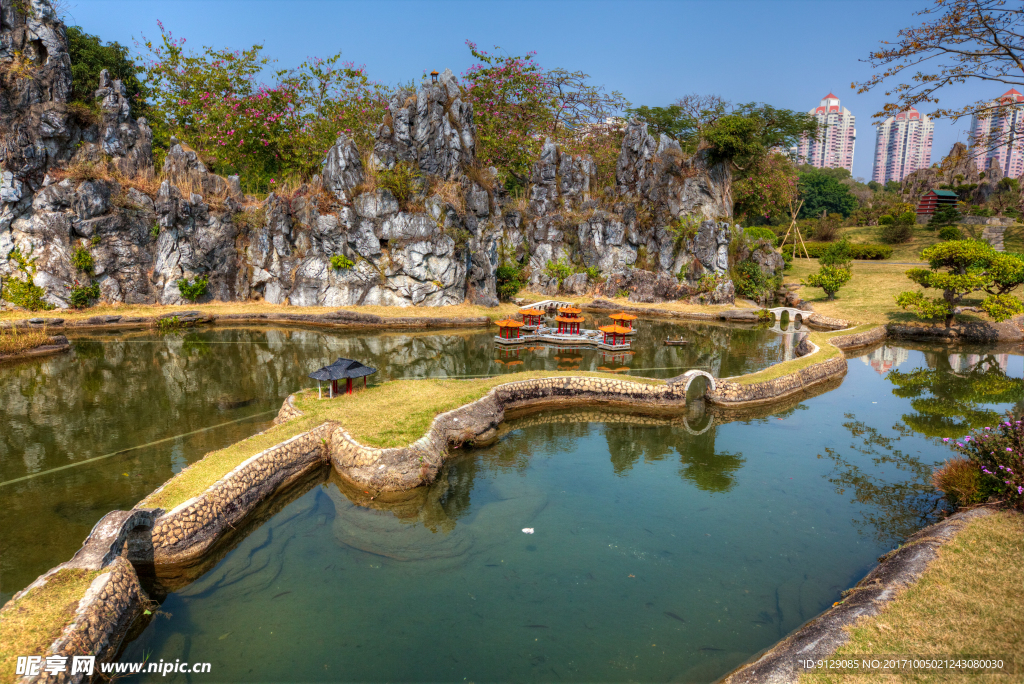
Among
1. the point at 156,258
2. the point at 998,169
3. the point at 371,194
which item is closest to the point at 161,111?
the point at 156,258

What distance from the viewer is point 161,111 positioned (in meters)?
37.2

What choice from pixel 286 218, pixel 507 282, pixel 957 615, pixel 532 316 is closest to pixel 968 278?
pixel 532 316

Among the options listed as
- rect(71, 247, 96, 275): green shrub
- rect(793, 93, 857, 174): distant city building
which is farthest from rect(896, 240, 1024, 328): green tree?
rect(793, 93, 857, 174): distant city building

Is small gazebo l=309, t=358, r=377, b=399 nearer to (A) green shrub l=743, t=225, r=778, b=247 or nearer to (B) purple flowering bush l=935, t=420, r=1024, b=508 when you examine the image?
(B) purple flowering bush l=935, t=420, r=1024, b=508

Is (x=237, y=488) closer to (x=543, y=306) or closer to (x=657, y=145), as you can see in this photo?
(x=543, y=306)

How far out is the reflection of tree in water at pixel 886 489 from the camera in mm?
10234

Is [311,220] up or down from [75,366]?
up

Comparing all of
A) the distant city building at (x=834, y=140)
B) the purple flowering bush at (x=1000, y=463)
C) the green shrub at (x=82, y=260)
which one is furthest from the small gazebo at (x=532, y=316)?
the distant city building at (x=834, y=140)

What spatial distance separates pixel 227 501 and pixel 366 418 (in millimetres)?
3808

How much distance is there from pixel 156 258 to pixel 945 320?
42.2 metres

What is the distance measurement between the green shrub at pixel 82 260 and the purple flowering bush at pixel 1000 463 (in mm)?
36883

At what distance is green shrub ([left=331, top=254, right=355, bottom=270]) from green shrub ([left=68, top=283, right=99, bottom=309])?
12.5 metres

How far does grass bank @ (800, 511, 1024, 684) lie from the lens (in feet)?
19.4

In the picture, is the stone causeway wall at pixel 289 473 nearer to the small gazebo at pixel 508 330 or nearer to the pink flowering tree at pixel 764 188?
the small gazebo at pixel 508 330
